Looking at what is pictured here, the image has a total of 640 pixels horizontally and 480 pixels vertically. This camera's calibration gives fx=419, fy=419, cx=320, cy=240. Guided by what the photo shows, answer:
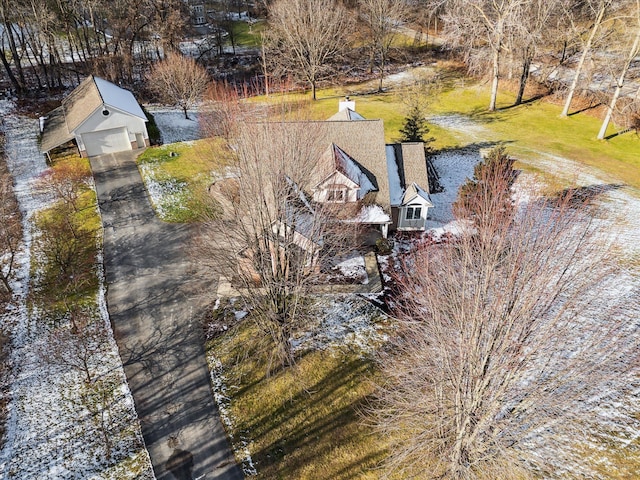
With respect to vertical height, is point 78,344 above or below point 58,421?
above

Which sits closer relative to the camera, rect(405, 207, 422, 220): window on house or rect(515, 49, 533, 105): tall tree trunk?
rect(405, 207, 422, 220): window on house

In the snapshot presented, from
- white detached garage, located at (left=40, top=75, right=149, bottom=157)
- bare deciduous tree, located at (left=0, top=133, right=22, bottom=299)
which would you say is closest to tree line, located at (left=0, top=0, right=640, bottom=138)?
white detached garage, located at (left=40, top=75, right=149, bottom=157)

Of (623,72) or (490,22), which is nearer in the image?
(623,72)

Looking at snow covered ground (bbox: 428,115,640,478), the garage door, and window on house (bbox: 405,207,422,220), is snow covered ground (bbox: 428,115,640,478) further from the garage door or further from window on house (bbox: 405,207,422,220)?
the garage door

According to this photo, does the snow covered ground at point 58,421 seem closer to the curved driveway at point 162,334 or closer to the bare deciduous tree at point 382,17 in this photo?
the curved driveway at point 162,334

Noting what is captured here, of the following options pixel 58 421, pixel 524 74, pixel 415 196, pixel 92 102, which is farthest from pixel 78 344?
pixel 524 74

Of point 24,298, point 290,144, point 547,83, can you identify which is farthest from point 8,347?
point 547,83

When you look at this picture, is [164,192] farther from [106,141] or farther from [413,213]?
[413,213]
